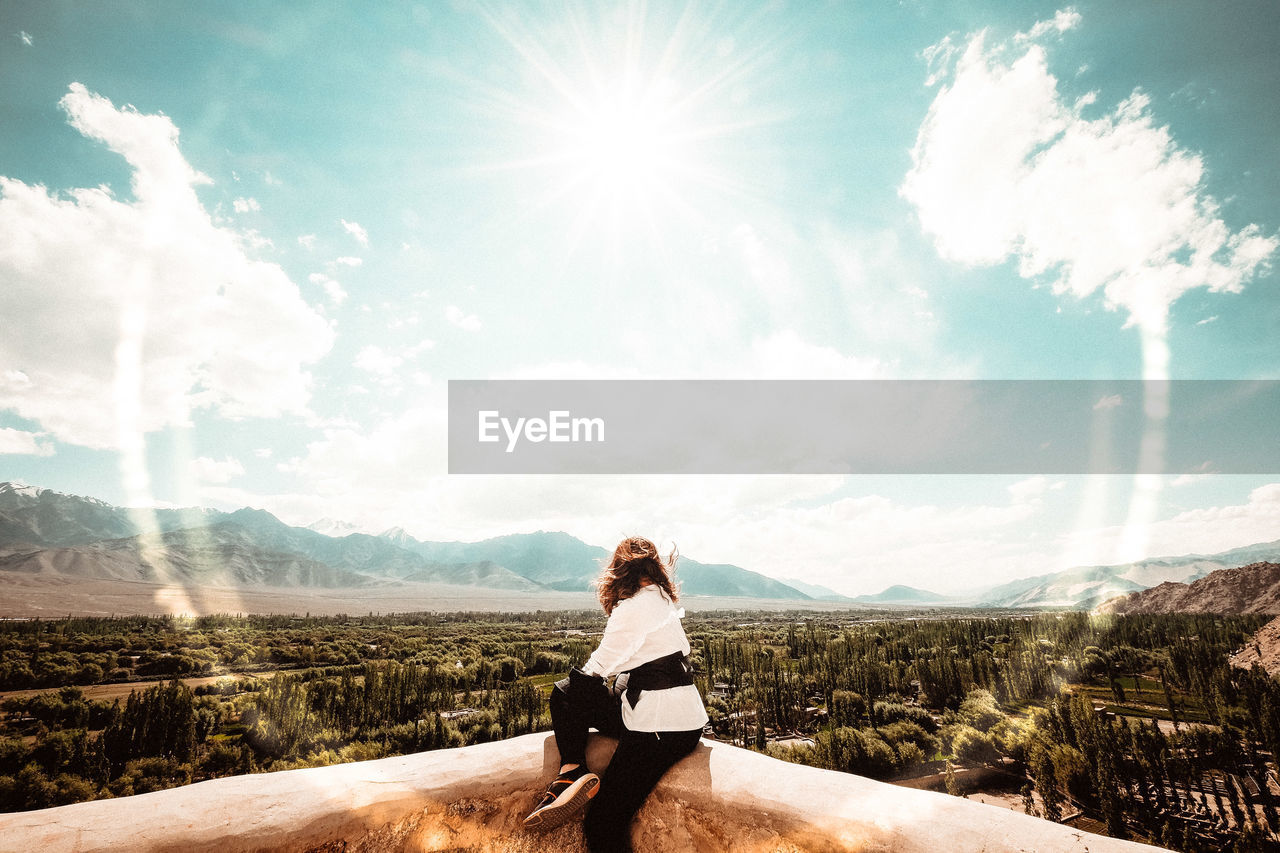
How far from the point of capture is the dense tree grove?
21.5 meters

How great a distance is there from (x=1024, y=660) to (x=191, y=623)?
400ft

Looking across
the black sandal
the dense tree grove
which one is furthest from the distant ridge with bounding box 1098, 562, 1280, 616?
the black sandal

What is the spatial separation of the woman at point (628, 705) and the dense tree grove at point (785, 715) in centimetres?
2431

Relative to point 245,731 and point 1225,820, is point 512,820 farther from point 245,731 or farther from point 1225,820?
point 245,731

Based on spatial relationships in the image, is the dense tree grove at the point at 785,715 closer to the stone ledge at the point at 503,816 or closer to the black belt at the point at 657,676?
the stone ledge at the point at 503,816

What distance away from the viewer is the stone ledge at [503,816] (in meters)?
3.07

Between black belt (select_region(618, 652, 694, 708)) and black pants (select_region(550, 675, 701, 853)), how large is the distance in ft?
0.84

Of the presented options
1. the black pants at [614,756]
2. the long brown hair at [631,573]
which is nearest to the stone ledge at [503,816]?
the black pants at [614,756]

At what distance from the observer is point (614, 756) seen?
11.5 feet

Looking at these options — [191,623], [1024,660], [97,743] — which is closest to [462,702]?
[97,743]

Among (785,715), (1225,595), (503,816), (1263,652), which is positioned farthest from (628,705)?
(1225,595)

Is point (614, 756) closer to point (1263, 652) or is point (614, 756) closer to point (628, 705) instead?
point (628, 705)

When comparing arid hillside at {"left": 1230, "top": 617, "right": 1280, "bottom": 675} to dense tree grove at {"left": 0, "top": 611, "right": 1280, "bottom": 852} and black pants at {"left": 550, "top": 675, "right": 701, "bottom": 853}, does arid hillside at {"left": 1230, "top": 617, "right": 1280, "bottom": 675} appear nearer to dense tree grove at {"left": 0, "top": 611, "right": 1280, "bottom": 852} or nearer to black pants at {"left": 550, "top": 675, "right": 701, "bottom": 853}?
dense tree grove at {"left": 0, "top": 611, "right": 1280, "bottom": 852}

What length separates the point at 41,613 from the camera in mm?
103125
